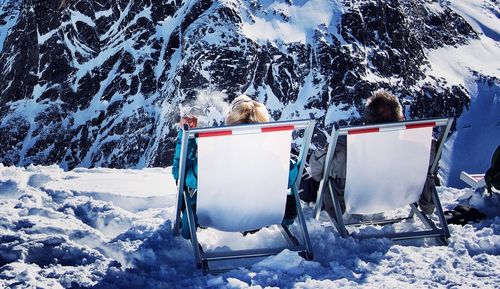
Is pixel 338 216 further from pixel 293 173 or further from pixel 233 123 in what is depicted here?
pixel 233 123

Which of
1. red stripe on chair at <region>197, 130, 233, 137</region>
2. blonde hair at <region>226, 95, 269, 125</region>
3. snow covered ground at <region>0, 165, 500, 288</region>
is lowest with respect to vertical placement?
snow covered ground at <region>0, 165, 500, 288</region>

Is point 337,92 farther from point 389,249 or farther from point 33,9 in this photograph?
point 389,249

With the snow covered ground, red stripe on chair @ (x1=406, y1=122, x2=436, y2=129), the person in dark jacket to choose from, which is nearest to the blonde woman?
the person in dark jacket

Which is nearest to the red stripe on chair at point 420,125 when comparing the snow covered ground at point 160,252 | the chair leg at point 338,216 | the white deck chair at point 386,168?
the white deck chair at point 386,168

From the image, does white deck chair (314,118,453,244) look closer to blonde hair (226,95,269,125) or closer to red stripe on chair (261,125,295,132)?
red stripe on chair (261,125,295,132)

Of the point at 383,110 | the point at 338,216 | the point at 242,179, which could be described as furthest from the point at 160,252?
the point at 383,110

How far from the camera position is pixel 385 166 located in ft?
14.6

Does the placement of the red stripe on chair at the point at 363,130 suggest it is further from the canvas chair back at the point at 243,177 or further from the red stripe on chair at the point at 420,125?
the canvas chair back at the point at 243,177

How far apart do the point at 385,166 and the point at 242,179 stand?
48.5 inches

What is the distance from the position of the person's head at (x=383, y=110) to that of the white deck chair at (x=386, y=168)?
0.69 ft

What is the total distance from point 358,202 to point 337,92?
9845 centimetres

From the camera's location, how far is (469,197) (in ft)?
18.0

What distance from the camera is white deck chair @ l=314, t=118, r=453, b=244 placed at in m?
4.29

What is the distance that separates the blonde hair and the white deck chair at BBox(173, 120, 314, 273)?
27 cm
